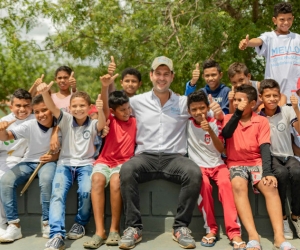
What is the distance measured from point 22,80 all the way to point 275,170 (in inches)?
454

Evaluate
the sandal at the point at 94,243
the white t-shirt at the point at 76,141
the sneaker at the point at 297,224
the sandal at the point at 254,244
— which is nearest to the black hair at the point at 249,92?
the sneaker at the point at 297,224

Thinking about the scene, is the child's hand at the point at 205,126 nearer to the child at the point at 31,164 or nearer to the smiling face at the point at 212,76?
the smiling face at the point at 212,76

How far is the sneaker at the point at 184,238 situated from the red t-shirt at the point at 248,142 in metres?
0.84

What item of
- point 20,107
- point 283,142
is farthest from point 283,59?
point 20,107

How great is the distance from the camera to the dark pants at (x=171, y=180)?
453 cm

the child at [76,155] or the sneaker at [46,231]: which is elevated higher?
the child at [76,155]

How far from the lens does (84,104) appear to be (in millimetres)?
4957

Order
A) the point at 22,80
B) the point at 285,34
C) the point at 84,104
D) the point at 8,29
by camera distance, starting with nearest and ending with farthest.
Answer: the point at 84,104
the point at 285,34
the point at 8,29
the point at 22,80

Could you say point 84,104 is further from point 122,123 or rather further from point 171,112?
point 171,112

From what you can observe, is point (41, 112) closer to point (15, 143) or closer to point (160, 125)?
point (15, 143)

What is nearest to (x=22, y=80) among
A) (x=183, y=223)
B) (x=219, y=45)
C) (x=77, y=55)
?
(x=77, y=55)

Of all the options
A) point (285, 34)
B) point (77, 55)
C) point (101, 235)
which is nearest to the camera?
point (101, 235)

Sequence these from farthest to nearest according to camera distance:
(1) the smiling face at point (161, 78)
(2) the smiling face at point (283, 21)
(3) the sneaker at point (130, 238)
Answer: (2) the smiling face at point (283, 21), (1) the smiling face at point (161, 78), (3) the sneaker at point (130, 238)

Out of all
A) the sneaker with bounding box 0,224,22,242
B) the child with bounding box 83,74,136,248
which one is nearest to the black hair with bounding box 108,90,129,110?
the child with bounding box 83,74,136,248
